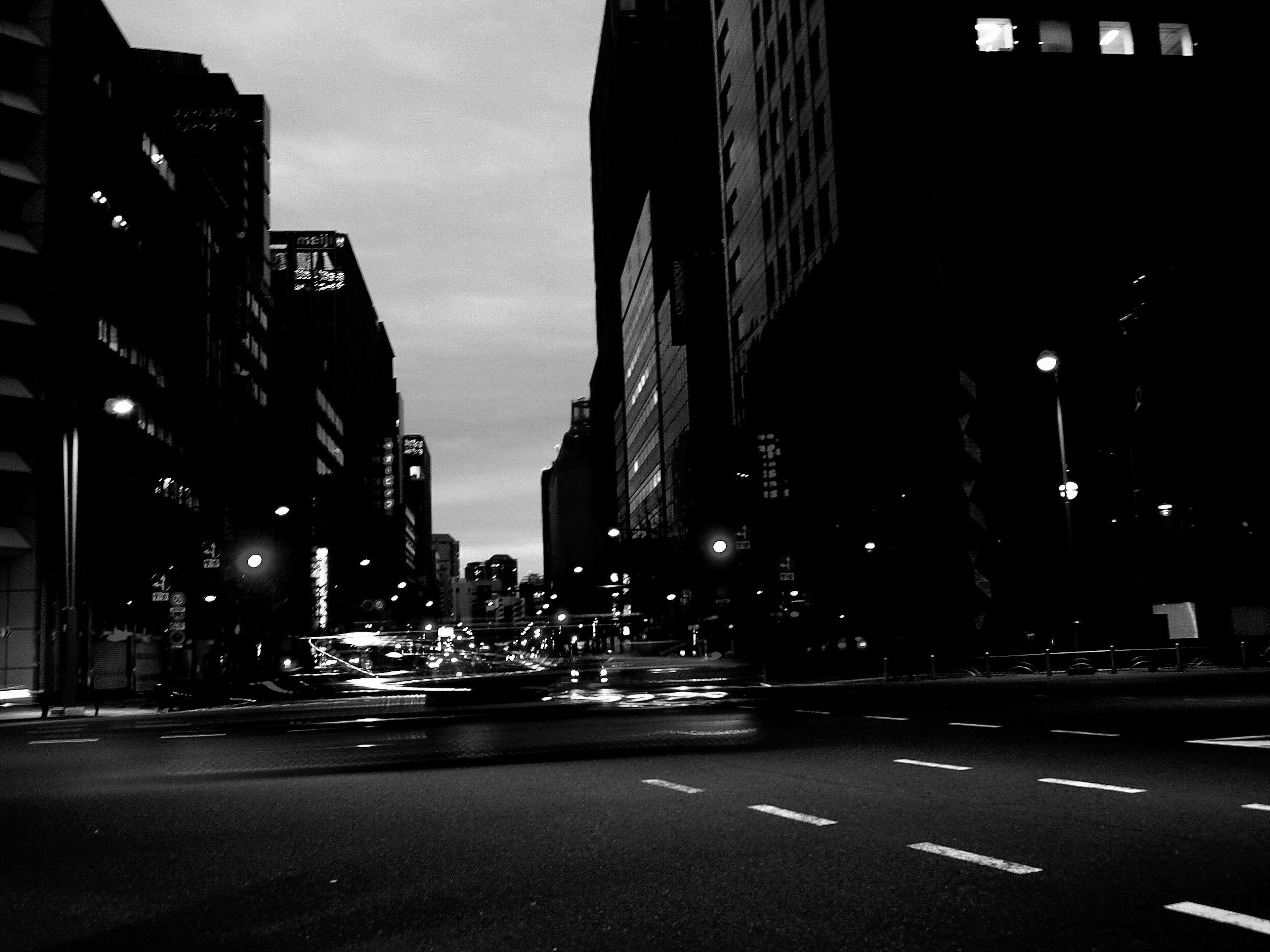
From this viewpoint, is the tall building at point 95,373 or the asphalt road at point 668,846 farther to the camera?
the tall building at point 95,373

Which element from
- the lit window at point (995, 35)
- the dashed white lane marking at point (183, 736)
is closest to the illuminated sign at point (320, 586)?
the lit window at point (995, 35)

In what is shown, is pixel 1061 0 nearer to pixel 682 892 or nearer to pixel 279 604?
pixel 279 604

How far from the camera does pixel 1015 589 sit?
63875 mm

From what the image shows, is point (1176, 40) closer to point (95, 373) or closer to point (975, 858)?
point (95, 373)

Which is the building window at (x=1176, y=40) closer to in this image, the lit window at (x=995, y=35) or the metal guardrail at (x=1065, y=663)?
the lit window at (x=995, y=35)

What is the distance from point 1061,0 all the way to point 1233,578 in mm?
38780

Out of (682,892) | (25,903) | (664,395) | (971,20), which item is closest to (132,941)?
(25,903)

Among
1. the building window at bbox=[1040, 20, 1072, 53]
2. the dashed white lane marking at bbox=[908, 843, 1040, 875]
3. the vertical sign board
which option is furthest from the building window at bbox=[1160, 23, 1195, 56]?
the dashed white lane marking at bbox=[908, 843, 1040, 875]

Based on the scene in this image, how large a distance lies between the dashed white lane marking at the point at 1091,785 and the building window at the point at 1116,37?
75.0 meters

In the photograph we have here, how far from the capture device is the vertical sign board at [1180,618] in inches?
2356

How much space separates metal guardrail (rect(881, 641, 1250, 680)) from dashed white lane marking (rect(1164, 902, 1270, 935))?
3626cm

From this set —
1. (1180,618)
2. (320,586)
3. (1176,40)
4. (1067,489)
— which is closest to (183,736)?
(1067,489)

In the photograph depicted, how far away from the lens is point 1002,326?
68875 mm

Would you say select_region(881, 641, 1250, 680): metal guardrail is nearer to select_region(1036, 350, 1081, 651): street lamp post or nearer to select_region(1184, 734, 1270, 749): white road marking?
select_region(1036, 350, 1081, 651): street lamp post
